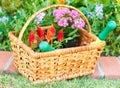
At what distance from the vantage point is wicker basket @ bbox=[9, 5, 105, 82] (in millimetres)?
2307

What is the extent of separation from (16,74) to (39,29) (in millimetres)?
389

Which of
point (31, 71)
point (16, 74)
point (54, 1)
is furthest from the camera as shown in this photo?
point (54, 1)

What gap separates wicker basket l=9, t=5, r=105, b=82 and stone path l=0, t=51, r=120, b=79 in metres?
0.07

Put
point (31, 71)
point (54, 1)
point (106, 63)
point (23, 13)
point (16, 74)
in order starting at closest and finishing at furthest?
point (31, 71) → point (16, 74) → point (106, 63) → point (23, 13) → point (54, 1)

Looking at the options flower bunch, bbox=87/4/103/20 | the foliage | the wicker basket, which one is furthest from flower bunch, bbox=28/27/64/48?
flower bunch, bbox=87/4/103/20

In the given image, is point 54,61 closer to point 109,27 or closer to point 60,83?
point 60,83

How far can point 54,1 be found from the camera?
312 centimetres

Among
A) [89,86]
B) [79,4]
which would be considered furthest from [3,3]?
[89,86]

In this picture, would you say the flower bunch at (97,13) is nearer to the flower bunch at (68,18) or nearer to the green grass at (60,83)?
the flower bunch at (68,18)

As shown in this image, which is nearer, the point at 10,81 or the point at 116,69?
the point at 10,81

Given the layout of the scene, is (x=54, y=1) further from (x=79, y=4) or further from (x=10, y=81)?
(x=10, y=81)

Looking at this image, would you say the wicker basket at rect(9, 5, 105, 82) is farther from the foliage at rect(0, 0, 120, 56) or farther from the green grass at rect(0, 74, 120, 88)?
the foliage at rect(0, 0, 120, 56)

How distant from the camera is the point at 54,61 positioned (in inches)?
91.9

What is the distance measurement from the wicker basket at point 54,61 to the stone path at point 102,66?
0.07 metres
